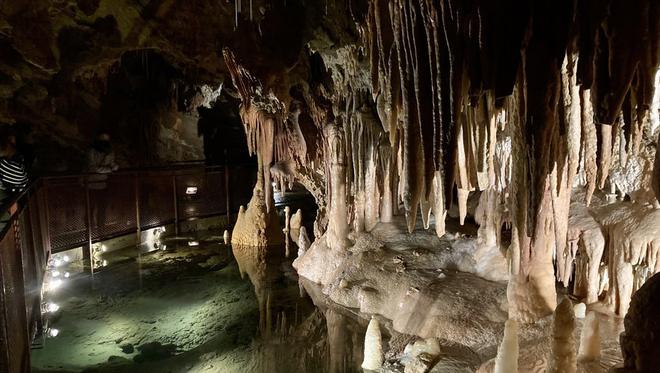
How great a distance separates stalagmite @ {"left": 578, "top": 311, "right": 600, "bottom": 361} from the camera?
3.88 meters

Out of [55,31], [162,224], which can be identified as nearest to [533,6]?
[55,31]

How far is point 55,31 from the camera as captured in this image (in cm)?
878

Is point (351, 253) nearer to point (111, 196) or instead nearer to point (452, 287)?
point (452, 287)

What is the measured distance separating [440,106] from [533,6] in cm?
89

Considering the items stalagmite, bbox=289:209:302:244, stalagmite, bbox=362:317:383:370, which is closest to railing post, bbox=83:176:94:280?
stalagmite, bbox=289:209:302:244

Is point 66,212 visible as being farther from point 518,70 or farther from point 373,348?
point 518,70

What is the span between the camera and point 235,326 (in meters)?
6.83

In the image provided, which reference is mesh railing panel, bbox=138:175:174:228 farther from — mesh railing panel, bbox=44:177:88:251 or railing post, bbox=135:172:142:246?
mesh railing panel, bbox=44:177:88:251

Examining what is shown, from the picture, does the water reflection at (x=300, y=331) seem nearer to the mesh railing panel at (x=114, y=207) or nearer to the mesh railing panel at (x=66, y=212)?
the mesh railing panel at (x=66, y=212)

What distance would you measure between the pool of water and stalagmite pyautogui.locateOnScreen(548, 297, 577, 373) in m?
2.45

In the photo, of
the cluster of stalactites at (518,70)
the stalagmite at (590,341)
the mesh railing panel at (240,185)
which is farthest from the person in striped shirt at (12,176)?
the stalagmite at (590,341)

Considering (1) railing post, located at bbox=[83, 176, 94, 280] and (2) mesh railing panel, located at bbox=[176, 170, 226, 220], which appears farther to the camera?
(2) mesh railing panel, located at bbox=[176, 170, 226, 220]

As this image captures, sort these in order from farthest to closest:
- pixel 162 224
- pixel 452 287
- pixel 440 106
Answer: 1. pixel 162 224
2. pixel 452 287
3. pixel 440 106

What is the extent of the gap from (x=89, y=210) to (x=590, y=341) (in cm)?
1070
